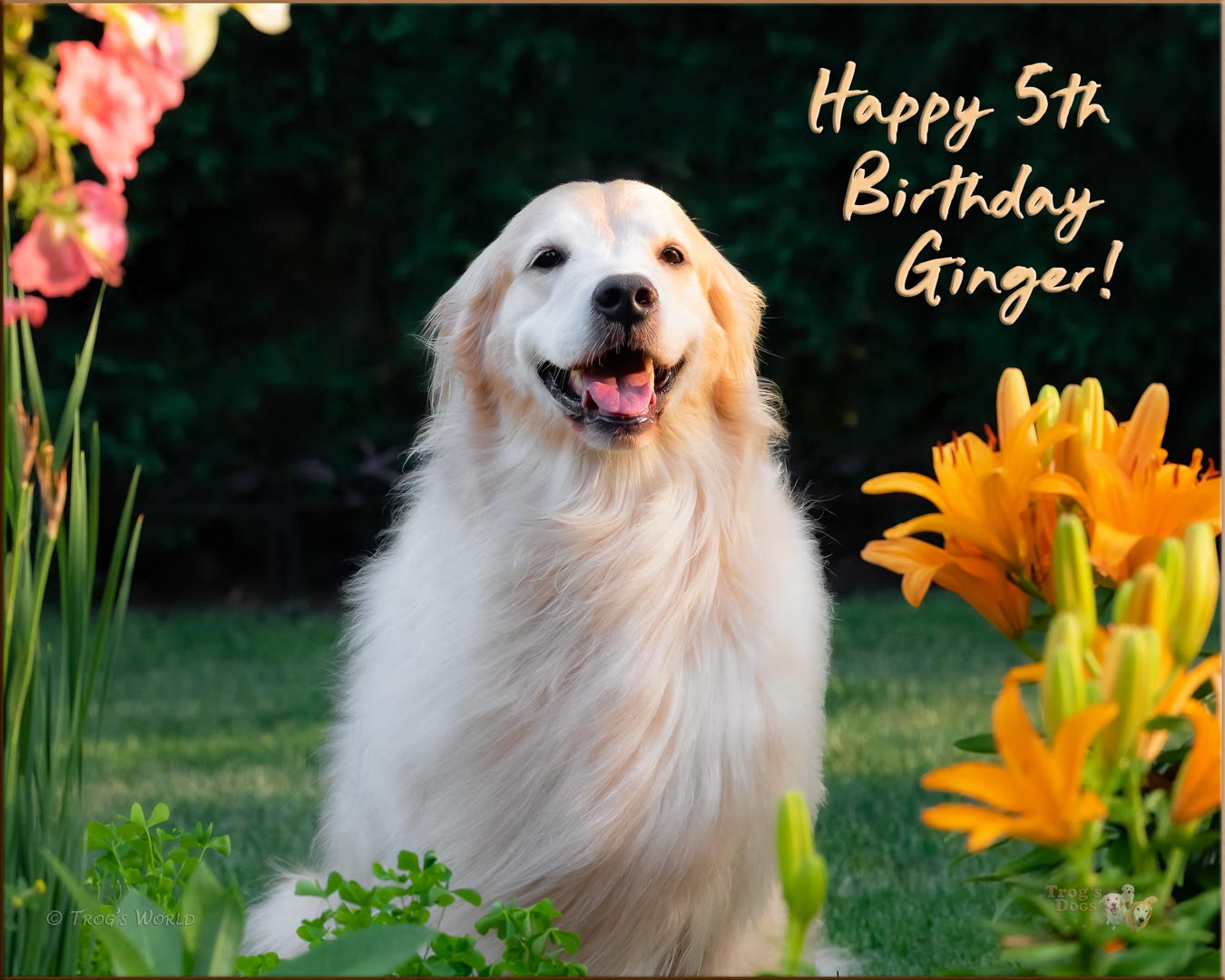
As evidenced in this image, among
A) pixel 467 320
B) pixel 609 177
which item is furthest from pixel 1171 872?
pixel 609 177

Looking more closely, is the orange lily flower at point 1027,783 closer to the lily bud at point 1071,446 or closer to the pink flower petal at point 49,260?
the lily bud at point 1071,446

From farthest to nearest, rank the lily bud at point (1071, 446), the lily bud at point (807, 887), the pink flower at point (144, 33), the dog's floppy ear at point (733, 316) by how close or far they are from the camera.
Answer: the dog's floppy ear at point (733, 316)
the lily bud at point (1071, 446)
the pink flower at point (144, 33)
the lily bud at point (807, 887)

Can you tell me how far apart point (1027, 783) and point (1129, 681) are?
0.11 meters

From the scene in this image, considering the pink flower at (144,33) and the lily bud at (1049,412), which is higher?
the pink flower at (144,33)

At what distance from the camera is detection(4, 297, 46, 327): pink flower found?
1.32 m

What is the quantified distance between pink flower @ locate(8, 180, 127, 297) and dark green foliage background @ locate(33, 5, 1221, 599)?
14.1ft

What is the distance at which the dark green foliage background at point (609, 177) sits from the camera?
5.55m

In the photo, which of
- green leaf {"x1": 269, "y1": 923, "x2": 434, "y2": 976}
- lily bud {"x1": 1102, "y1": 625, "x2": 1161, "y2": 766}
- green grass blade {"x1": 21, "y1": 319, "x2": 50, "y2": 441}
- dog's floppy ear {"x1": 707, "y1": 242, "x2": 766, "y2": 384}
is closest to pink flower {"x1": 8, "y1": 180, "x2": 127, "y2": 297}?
green grass blade {"x1": 21, "y1": 319, "x2": 50, "y2": 441}

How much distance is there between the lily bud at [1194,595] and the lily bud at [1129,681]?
0.23 feet

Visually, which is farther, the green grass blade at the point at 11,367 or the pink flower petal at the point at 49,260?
the green grass blade at the point at 11,367

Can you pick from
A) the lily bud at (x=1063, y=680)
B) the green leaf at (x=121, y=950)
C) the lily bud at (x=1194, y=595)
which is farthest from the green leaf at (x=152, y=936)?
the lily bud at (x=1194, y=595)

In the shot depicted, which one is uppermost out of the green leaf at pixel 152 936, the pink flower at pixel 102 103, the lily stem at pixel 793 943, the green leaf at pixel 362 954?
the pink flower at pixel 102 103

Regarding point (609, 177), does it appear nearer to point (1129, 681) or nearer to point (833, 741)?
point (833, 741)

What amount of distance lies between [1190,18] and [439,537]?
4578 millimetres
